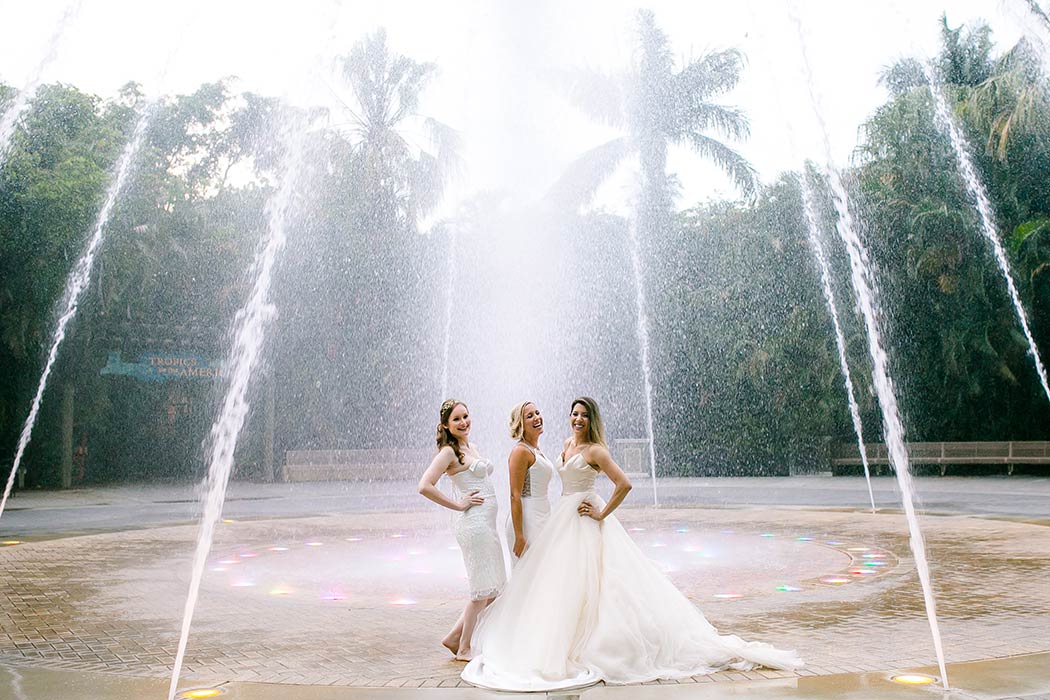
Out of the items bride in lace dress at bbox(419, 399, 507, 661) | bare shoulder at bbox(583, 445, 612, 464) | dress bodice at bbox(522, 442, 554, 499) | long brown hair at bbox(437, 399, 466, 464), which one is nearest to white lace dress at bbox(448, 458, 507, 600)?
bride in lace dress at bbox(419, 399, 507, 661)

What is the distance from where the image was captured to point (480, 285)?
18953 mm

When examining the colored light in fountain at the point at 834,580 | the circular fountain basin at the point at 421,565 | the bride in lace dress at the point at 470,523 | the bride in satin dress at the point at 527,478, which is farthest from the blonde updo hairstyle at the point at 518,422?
the colored light in fountain at the point at 834,580

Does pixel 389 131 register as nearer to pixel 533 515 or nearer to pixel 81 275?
pixel 81 275

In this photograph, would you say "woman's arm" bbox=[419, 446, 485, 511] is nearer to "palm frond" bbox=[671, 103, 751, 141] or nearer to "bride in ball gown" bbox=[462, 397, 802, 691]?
"bride in ball gown" bbox=[462, 397, 802, 691]

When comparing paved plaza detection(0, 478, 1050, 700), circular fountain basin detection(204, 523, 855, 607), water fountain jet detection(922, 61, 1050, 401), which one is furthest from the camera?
water fountain jet detection(922, 61, 1050, 401)

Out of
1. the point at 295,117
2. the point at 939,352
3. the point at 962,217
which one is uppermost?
the point at 295,117

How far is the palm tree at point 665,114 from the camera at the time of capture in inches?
1202

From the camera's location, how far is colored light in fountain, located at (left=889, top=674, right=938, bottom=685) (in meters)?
5.64

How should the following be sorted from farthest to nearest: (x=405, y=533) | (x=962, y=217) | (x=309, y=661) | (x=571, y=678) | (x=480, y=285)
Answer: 1. (x=962, y=217)
2. (x=480, y=285)
3. (x=405, y=533)
4. (x=309, y=661)
5. (x=571, y=678)

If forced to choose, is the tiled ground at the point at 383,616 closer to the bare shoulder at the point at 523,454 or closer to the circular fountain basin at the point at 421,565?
the circular fountain basin at the point at 421,565

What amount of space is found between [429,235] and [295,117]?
7.09 m

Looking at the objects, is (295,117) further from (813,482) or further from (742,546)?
(742,546)

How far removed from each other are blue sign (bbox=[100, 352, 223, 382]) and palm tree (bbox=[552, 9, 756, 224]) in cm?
1359

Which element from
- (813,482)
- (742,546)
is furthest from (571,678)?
(813,482)
